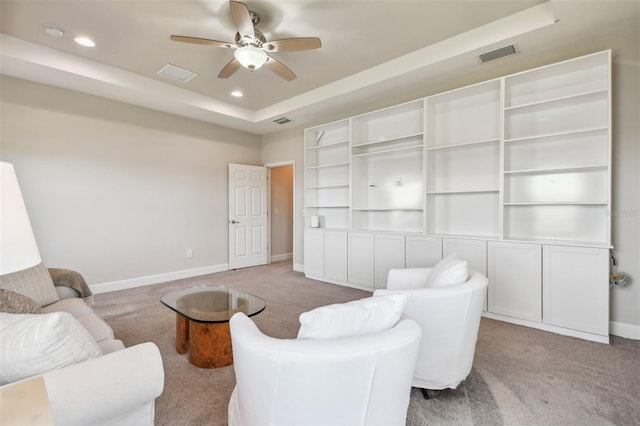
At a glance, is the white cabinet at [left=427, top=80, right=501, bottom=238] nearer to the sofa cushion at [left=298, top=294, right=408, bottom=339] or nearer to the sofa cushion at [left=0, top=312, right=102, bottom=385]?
the sofa cushion at [left=298, top=294, right=408, bottom=339]

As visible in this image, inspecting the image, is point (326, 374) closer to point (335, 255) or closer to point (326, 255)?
point (335, 255)

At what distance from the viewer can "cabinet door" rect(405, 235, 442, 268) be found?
357cm

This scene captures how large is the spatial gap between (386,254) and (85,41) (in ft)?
13.8

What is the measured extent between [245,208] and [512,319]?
4.64m

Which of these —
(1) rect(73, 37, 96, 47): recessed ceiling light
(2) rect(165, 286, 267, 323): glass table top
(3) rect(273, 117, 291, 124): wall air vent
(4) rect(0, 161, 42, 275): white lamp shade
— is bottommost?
(2) rect(165, 286, 267, 323): glass table top

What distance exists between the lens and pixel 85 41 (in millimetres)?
3092

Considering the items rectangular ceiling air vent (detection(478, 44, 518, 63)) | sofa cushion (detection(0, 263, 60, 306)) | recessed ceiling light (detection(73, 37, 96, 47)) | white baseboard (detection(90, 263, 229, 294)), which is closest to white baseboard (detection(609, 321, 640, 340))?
rectangular ceiling air vent (detection(478, 44, 518, 63))

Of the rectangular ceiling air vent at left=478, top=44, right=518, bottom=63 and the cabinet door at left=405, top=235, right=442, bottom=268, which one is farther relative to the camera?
the cabinet door at left=405, top=235, right=442, bottom=268

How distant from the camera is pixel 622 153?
2709mm

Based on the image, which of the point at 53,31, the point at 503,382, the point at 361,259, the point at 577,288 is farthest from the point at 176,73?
the point at 577,288

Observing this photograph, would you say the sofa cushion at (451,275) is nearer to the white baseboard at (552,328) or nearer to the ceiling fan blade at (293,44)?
the white baseboard at (552,328)

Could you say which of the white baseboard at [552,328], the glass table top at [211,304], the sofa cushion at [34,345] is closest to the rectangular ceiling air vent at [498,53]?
the white baseboard at [552,328]

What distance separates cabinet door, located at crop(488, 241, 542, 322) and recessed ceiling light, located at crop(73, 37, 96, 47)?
4.71m

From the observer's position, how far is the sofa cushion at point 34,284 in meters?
2.10
